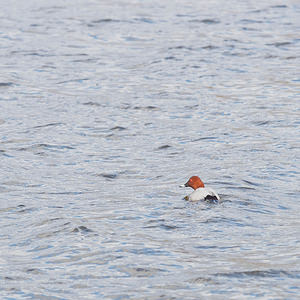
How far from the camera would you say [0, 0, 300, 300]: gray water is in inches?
437

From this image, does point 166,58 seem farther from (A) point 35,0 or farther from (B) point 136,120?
(A) point 35,0

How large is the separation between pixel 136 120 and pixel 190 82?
3750 millimetres

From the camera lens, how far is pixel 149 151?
17578 millimetres

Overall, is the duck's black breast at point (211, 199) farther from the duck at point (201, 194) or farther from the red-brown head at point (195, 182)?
the red-brown head at point (195, 182)

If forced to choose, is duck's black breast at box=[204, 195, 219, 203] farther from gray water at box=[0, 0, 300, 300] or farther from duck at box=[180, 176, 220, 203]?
gray water at box=[0, 0, 300, 300]

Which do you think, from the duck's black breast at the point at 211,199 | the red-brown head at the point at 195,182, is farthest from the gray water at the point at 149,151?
the red-brown head at the point at 195,182

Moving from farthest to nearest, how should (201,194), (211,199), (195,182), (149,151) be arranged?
(149,151) < (195,182) < (211,199) < (201,194)

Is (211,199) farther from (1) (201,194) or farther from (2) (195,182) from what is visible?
(2) (195,182)

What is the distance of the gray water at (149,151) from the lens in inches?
437

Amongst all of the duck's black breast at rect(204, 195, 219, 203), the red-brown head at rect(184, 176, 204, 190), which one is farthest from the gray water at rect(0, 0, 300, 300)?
the red-brown head at rect(184, 176, 204, 190)

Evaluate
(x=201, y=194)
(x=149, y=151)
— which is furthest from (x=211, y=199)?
(x=149, y=151)

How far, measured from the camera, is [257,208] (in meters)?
13.7

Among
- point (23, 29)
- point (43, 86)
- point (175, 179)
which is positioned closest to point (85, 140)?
point (175, 179)

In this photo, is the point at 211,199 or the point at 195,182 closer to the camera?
the point at 211,199
